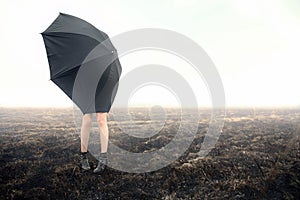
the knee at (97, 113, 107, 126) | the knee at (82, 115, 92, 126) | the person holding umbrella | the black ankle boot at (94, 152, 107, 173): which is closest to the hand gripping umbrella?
the person holding umbrella

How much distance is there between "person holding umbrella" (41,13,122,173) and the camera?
5.80 meters

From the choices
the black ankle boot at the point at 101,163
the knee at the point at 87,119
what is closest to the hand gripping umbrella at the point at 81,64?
the knee at the point at 87,119

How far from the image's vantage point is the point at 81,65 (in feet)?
19.0

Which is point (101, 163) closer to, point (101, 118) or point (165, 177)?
point (101, 118)

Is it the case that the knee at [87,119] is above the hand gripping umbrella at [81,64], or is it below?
below

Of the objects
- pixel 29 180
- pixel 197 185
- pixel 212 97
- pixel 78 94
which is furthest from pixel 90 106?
pixel 212 97

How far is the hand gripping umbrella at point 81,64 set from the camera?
5.80 m

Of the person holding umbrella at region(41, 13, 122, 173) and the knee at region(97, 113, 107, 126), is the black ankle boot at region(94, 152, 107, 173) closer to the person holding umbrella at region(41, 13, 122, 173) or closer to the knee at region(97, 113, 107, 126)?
the knee at region(97, 113, 107, 126)

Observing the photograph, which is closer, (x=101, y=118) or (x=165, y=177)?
(x=101, y=118)

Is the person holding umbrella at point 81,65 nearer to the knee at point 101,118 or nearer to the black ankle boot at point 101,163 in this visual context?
the knee at point 101,118

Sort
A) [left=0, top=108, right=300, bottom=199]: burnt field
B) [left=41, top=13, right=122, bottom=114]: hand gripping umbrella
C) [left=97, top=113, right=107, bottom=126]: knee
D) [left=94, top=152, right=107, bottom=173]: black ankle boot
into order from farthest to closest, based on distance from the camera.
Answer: [left=94, top=152, right=107, bottom=173]: black ankle boot, [left=97, top=113, right=107, bottom=126]: knee, [left=41, top=13, right=122, bottom=114]: hand gripping umbrella, [left=0, top=108, right=300, bottom=199]: burnt field

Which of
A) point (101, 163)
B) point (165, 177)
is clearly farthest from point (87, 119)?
point (165, 177)

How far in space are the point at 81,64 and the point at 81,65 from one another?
2cm

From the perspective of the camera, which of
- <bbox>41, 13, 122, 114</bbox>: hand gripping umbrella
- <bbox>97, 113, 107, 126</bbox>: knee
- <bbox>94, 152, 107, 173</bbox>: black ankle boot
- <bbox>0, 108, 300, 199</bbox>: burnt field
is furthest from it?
<bbox>94, 152, 107, 173</bbox>: black ankle boot
